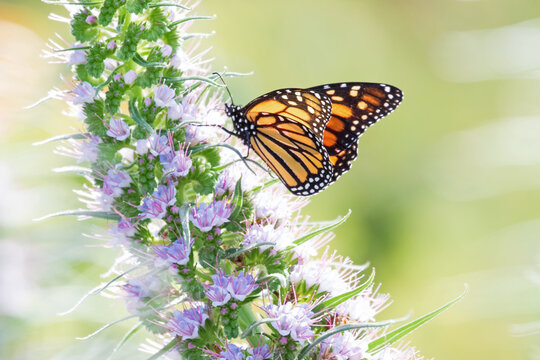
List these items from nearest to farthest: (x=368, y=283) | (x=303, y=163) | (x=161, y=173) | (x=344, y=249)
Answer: (x=368, y=283) < (x=161, y=173) < (x=303, y=163) < (x=344, y=249)

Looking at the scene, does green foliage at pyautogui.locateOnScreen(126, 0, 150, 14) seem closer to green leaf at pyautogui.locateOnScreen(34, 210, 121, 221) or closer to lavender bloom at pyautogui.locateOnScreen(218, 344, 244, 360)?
green leaf at pyautogui.locateOnScreen(34, 210, 121, 221)

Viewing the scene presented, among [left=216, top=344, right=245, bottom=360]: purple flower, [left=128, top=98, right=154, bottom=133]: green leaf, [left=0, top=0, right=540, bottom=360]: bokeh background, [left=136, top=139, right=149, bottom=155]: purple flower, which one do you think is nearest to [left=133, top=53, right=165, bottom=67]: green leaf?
[left=128, top=98, right=154, bottom=133]: green leaf

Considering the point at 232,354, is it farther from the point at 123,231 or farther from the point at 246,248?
the point at 123,231

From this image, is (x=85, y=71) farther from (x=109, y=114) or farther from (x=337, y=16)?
(x=337, y=16)

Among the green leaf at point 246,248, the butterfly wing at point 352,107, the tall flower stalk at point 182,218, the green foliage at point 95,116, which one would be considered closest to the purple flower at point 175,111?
the tall flower stalk at point 182,218

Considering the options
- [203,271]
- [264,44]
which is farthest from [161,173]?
[264,44]

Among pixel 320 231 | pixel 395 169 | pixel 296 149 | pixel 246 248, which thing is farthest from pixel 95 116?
pixel 395 169
